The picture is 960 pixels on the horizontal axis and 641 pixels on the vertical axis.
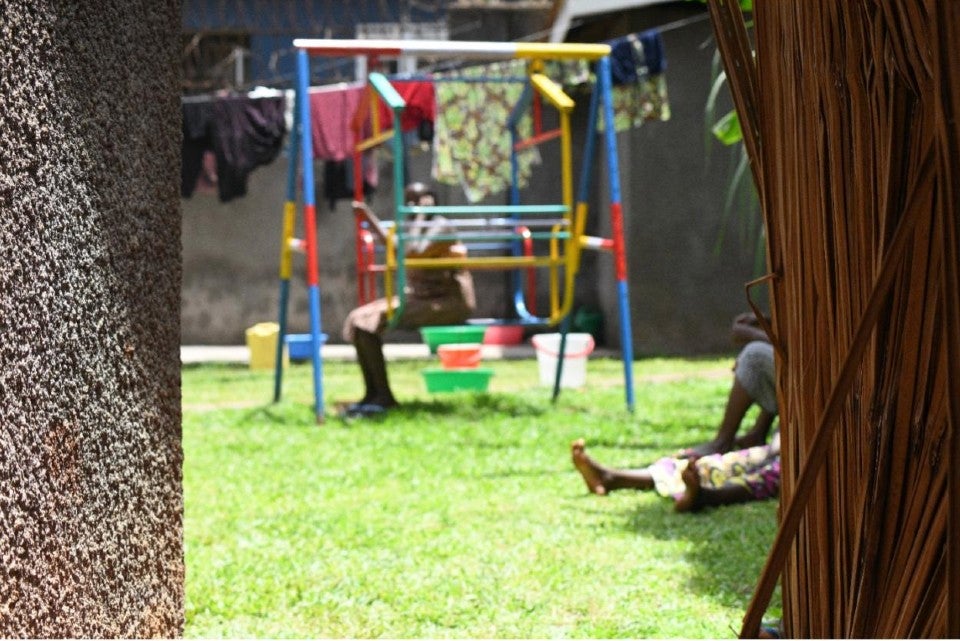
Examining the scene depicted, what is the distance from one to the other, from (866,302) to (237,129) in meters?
9.43

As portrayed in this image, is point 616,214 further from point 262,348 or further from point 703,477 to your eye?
point 262,348

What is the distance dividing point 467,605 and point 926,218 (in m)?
1.53

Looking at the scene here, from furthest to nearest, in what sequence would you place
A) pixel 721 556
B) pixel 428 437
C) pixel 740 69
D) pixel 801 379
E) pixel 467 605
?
pixel 428 437 → pixel 721 556 → pixel 467 605 → pixel 740 69 → pixel 801 379

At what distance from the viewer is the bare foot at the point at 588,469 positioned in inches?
142

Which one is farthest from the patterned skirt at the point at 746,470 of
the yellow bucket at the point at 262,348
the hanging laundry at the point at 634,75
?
the yellow bucket at the point at 262,348

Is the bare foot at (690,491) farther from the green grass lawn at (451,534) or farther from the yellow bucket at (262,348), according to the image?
the yellow bucket at (262,348)

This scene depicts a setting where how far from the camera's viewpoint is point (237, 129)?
1016 cm

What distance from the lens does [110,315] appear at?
143cm

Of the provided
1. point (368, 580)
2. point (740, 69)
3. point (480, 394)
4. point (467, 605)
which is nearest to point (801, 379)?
point (740, 69)

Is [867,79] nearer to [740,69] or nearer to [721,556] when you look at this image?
[740,69]

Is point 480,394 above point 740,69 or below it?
below

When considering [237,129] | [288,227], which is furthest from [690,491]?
[237,129]

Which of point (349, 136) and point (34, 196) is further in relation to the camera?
point (349, 136)

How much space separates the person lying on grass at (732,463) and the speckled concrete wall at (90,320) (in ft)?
6.48
